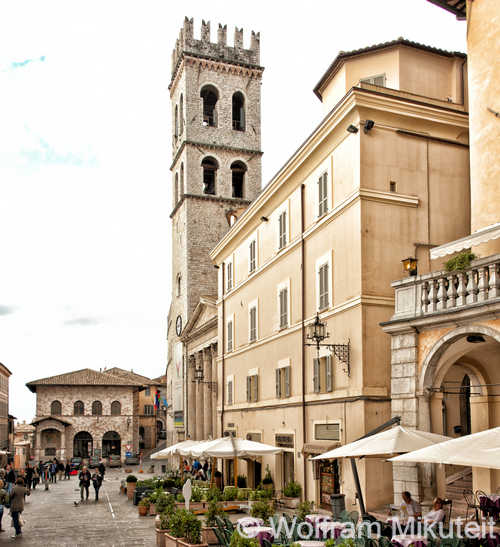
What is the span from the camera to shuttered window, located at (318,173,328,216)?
23.5 m

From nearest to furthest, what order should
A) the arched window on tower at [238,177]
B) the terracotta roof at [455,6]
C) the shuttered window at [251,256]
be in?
1. the terracotta roof at [455,6]
2. the shuttered window at [251,256]
3. the arched window on tower at [238,177]

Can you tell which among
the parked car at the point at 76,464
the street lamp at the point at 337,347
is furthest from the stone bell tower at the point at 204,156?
the street lamp at the point at 337,347

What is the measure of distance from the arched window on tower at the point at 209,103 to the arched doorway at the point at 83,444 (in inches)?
1459

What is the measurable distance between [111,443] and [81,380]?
7.35 m

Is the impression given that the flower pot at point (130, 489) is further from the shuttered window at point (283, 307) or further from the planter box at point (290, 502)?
the shuttered window at point (283, 307)

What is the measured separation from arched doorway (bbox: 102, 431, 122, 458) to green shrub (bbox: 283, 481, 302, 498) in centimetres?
5691

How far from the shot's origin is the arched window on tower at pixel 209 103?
5744cm

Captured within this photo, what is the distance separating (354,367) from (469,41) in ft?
29.4

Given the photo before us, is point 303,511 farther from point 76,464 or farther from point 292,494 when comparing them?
point 76,464

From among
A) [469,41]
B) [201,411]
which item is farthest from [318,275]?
[201,411]

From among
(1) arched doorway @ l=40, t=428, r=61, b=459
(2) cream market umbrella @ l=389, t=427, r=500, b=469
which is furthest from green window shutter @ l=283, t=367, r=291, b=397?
(1) arched doorway @ l=40, t=428, r=61, b=459

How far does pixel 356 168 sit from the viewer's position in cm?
2100

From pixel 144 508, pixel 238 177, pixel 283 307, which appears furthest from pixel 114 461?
pixel 283 307

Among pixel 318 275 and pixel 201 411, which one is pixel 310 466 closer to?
pixel 318 275
